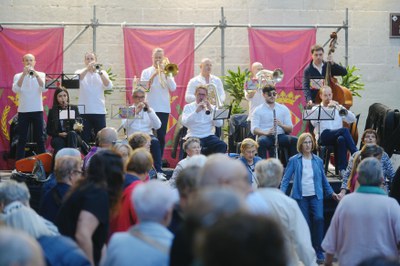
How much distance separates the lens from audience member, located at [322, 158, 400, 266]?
6.29m

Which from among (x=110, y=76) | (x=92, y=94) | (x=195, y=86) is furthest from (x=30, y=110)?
(x=110, y=76)

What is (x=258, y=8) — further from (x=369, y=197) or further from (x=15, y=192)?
(x=15, y=192)

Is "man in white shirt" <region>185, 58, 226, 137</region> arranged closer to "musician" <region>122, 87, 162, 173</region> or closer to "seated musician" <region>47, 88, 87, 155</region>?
"musician" <region>122, 87, 162, 173</region>

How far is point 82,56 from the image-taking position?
53.7 ft

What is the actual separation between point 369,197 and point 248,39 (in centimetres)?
1009

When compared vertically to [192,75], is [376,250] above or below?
below

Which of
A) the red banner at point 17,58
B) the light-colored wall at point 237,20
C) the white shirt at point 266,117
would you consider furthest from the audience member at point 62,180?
the light-colored wall at point 237,20

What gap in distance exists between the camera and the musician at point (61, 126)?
40.0 feet

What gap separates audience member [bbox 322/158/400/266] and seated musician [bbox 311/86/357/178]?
5967mm

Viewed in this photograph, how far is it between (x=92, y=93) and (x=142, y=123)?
1.15m

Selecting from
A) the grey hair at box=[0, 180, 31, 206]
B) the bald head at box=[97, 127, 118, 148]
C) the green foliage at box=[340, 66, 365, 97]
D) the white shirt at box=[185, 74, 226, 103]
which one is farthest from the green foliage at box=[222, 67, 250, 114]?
the grey hair at box=[0, 180, 31, 206]

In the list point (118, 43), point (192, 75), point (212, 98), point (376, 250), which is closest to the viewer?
point (376, 250)

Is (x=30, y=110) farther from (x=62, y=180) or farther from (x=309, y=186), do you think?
(x=62, y=180)

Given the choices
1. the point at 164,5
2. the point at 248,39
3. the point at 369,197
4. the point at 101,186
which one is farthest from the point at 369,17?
the point at 101,186
